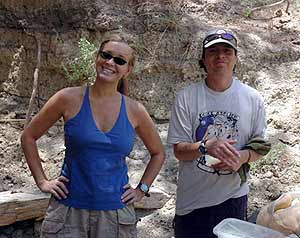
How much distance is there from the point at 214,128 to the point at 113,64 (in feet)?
1.74

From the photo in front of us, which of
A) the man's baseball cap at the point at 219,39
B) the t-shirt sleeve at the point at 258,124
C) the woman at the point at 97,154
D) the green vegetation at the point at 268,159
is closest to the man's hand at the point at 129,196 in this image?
the woman at the point at 97,154

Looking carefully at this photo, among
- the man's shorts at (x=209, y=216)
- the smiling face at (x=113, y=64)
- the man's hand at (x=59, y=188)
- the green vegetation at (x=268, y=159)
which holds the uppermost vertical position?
the smiling face at (x=113, y=64)

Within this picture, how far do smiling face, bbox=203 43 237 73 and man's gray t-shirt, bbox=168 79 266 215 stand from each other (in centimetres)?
10

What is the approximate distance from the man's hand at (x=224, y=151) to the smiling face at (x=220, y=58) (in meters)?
0.34

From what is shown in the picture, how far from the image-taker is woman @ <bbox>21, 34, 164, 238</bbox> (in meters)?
2.16

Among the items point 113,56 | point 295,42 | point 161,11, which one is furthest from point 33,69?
point 113,56

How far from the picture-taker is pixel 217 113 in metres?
2.37

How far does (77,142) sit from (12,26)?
365 centimetres

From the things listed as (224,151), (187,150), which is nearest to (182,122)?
(187,150)

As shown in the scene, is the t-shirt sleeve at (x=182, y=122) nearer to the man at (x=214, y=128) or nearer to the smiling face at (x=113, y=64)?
the man at (x=214, y=128)

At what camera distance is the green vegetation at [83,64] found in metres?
5.03

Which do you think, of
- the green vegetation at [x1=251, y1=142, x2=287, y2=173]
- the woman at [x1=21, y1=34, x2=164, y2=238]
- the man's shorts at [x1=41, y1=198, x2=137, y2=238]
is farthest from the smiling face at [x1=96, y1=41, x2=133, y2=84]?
the green vegetation at [x1=251, y1=142, x2=287, y2=173]

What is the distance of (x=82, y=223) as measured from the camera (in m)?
2.20

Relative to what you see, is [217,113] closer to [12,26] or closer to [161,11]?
[161,11]
